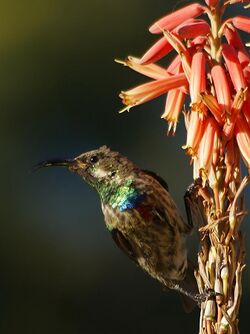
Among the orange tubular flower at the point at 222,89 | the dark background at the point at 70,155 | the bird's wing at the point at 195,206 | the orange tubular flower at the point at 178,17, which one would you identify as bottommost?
the bird's wing at the point at 195,206

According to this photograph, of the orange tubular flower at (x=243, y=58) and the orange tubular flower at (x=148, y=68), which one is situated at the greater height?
the orange tubular flower at (x=148, y=68)

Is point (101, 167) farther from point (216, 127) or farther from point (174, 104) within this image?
point (216, 127)

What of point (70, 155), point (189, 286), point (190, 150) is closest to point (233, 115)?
point (190, 150)

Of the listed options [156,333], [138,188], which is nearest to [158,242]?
[138,188]

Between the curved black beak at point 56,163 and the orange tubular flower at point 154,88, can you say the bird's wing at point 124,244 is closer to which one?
the curved black beak at point 56,163

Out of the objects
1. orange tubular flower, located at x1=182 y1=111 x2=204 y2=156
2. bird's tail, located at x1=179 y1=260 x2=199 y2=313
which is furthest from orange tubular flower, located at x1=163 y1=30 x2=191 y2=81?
bird's tail, located at x1=179 y1=260 x2=199 y2=313

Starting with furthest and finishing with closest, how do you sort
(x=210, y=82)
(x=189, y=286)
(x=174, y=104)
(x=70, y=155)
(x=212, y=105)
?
(x=70, y=155)
(x=189, y=286)
(x=174, y=104)
(x=210, y=82)
(x=212, y=105)

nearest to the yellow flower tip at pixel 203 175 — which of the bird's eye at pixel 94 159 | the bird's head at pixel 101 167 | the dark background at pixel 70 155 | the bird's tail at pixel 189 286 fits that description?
the bird's tail at pixel 189 286
